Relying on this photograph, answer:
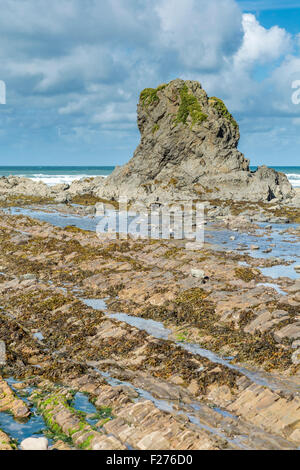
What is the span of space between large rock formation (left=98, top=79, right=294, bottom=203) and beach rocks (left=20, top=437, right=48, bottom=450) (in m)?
66.7

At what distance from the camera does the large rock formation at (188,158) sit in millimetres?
79125

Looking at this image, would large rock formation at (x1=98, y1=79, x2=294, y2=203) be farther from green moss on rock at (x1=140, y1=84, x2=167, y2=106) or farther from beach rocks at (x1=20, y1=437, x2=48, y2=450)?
beach rocks at (x1=20, y1=437, x2=48, y2=450)

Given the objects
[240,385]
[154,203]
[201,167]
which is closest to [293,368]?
[240,385]

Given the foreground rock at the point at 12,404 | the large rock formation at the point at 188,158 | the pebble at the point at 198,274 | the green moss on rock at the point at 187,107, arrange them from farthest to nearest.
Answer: the green moss on rock at the point at 187,107 < the large rock formation at the point at 188,158 < the pebble at the point at 198,274 < the foreground rock at the point at 12,404

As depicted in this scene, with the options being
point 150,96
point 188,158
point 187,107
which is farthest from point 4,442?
point 150,96

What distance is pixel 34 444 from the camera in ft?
35.6

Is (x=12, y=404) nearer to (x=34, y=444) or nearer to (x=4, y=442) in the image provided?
(x=4, y=442)

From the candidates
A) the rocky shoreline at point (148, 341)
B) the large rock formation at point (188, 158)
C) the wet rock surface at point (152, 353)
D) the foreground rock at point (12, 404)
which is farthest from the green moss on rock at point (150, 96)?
the foreground rock at point (12, 404)

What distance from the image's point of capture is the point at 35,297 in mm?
23625

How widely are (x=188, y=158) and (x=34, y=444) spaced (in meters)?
77.5

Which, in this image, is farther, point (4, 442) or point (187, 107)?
point (187, 107)

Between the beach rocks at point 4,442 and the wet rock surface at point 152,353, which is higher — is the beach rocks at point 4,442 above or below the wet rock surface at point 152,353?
below

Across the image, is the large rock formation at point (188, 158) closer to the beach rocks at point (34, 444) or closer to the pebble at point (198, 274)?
the pebble at point (198, 274)

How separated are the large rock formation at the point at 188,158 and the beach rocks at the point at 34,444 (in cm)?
6668
